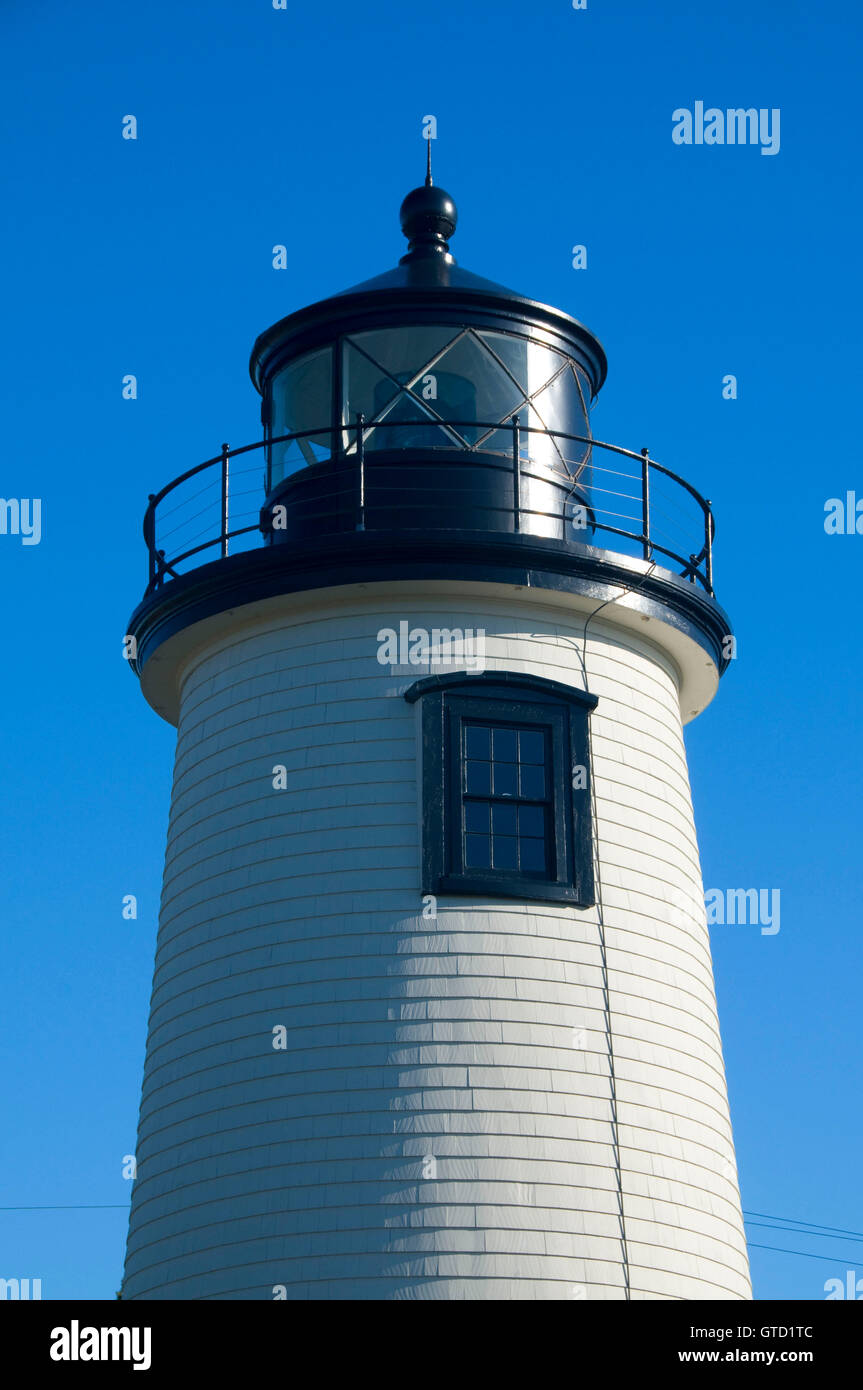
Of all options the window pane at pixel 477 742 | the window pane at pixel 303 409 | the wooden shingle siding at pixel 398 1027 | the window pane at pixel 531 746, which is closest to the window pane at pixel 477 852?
the wooden shingle siding at pixel 398 1027

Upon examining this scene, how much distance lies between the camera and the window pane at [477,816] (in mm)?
14414

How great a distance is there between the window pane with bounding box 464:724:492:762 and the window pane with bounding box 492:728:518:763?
5cm

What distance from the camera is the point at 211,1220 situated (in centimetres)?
1381

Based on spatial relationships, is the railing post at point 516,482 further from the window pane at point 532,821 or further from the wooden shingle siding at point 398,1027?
the window pane at point 532,821

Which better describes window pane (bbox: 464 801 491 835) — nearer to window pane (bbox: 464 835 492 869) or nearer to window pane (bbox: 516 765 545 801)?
window pane (bbox: 464 835 492 869)

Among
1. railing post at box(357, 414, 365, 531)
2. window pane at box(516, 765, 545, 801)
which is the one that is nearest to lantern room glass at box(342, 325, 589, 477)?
railing post at box(357, 414, 365, 531)

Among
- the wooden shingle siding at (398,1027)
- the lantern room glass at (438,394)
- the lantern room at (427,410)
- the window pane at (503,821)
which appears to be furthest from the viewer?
the lantern room glass at (438,394)

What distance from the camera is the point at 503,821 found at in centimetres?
1455

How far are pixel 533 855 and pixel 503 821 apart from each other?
313 millimetres

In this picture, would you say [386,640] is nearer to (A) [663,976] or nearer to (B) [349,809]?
(B) [349,809]

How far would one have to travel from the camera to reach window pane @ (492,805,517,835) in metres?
14.5

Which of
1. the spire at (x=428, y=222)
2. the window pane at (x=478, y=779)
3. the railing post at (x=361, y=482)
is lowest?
the window pane at (x=478, y=779)

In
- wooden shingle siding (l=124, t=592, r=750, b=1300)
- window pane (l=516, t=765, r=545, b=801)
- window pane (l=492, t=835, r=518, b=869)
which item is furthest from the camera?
window pane (l=516, t=765, r=545, b=801)

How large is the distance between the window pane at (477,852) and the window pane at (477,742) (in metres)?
0.59
